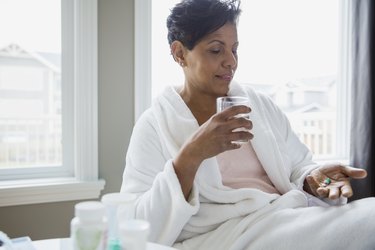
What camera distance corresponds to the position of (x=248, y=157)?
1330 millimetres

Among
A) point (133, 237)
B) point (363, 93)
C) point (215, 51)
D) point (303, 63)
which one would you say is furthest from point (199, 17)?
point (303, 63)

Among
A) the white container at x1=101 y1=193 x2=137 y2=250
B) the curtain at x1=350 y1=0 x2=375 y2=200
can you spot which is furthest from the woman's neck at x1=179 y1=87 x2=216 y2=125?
the curtain at x1=350 y1=0 x2=375 y2=200

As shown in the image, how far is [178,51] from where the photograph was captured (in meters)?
1.36

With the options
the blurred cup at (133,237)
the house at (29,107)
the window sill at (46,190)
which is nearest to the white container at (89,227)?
the blurred cup at (133,237)

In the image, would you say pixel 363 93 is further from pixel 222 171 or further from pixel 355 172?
pixel 222 171

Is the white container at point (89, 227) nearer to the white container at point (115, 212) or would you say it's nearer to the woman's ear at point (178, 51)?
the white container at point (115, 212)

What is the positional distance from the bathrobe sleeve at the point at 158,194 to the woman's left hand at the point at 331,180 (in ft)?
1.54

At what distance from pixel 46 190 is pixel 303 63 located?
187cm

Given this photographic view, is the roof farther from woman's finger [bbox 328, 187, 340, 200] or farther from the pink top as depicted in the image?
woman's finger [bbox 328, 187, 340, 200]

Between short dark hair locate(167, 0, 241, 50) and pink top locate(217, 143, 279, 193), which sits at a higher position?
short dark hair locate(167, 0, 241, 50)

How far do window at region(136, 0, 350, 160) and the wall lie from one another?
33.2 inches

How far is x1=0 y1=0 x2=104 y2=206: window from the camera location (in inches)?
64.2

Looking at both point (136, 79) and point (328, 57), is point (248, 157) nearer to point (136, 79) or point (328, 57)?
point (136, 79)

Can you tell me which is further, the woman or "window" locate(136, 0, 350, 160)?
"window" locate(136, 0, 350, 160)
